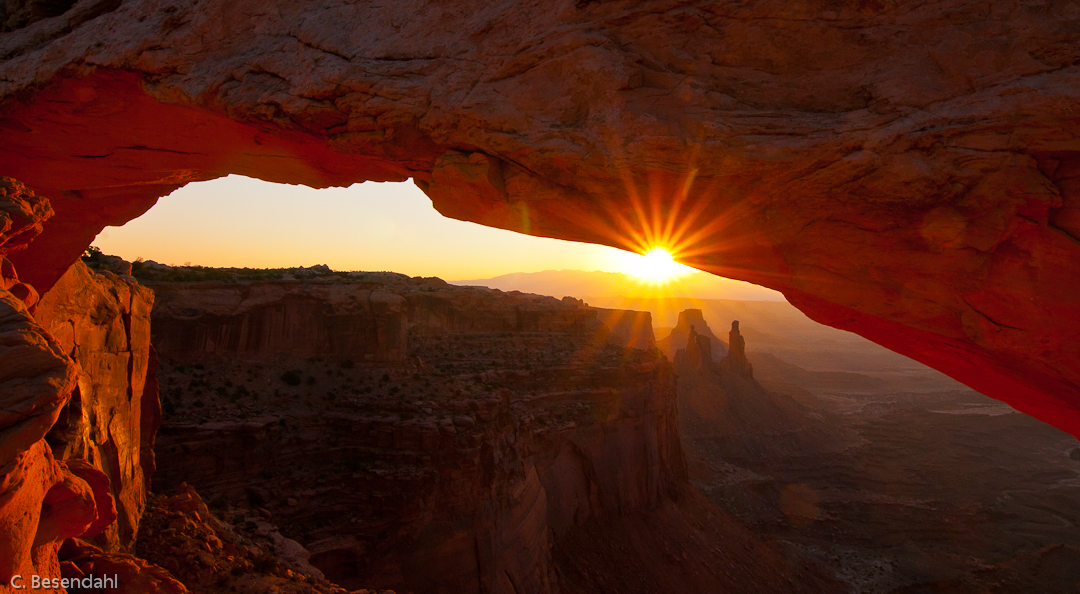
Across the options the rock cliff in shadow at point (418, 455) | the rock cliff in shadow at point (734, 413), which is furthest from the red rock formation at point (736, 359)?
the rock cliff in shadow at point (418, 455)

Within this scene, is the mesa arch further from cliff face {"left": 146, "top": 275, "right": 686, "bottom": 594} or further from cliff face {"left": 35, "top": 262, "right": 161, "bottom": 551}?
cliff face {"left": 146, "top": 275, "right": 686, "bottom": 594}

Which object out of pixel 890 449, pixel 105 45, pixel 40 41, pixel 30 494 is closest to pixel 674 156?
pixel 30 494

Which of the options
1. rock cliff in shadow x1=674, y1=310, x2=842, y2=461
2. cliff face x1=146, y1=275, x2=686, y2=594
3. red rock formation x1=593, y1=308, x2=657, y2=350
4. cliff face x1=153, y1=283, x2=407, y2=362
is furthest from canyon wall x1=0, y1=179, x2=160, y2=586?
red rock formation x1=593, y1=308, x2=657, y2=350

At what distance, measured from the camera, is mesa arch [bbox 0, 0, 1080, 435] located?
5.34m

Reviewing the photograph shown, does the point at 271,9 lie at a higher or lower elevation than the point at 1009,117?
higher

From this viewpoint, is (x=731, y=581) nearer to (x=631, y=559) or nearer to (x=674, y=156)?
(x=631, y=559)

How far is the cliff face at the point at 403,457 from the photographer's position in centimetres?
1691

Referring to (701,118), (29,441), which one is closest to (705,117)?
(701,118)

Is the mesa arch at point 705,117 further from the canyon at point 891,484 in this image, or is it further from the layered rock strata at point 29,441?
the canyon at point 891,484

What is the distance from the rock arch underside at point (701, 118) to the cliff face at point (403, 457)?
38.1 feet

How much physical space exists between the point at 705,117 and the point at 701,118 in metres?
0.04

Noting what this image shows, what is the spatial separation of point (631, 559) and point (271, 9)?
78.1ft

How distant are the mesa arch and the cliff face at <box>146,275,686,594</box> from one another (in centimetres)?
1158

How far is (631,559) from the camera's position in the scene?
24000 mm
